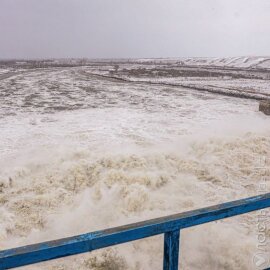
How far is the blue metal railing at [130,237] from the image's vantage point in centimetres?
151

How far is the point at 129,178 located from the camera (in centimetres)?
650

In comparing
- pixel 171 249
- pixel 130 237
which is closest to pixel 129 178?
pixel 171 249

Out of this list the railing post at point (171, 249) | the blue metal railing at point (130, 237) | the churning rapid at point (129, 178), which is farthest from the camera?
the churning rapid at point (129, 178)

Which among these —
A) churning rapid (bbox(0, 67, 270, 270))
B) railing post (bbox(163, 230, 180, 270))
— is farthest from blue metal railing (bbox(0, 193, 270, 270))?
churning rapid (bbox(0, 67, 270, 270))

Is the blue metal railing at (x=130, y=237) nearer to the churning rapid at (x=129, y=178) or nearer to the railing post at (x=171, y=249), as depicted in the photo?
the railing post at (x=171, y=249)

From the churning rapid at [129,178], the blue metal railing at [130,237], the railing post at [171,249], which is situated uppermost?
the blue metal railing at [130,237]

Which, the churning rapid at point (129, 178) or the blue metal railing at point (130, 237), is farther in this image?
the churning rapid at point (129, 178)

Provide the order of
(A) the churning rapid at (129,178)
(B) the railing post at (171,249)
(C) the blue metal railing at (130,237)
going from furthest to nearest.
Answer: (A) the churning rapid at (129,178) → (B) the railing post at (171,249) → (C) the blue metal railing at (130,237)

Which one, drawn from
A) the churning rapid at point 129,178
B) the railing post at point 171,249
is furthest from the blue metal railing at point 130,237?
the churning rapid at point 129,178

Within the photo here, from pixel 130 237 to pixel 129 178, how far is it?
483 centimetres

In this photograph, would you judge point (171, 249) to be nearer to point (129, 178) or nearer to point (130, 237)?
point (130, 237)

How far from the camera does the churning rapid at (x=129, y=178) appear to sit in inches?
175

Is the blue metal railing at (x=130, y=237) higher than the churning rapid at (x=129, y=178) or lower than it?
higher

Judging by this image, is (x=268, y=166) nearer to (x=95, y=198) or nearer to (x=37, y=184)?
(x=95, y=198)
